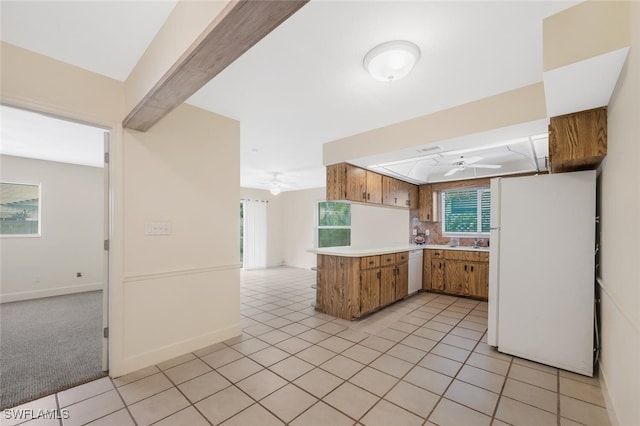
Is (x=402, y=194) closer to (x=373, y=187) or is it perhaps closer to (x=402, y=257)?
(x=373, y=187)

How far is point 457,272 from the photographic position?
188 inches

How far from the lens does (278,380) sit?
7.15ft

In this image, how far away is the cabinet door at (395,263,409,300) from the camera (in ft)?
14.1

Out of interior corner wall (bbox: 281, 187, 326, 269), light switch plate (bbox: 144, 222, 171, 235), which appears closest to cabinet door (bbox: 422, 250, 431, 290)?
interior corner wall (bbox: 281, 187, 326, 269)

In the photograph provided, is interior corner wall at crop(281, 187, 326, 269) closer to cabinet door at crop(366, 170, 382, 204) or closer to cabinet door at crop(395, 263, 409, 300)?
cabinet door at crop(366, 170, 382, 204)

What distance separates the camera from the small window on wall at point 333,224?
7.53m

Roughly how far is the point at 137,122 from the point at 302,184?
541cm

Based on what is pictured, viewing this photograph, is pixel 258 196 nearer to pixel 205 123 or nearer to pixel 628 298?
pixel 205 123

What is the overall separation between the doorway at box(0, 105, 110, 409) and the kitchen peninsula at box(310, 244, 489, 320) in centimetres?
248

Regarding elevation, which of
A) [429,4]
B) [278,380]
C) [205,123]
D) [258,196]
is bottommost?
[278,380]

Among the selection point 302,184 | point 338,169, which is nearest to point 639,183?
point 338,169

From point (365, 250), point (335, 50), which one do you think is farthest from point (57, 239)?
point (335, 50)

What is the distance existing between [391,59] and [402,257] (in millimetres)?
3270

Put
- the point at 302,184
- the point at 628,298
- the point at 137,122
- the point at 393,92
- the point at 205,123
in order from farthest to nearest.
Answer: the point at 302,184 → the point at 205,123 → the point at 393,92 → the point at 137,122 → the point at 628,298
